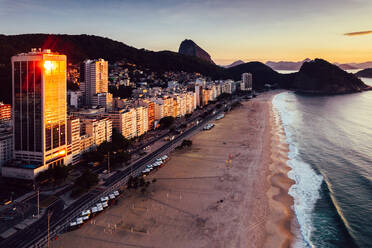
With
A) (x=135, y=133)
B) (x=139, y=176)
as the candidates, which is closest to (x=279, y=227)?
(x=139, y=176)

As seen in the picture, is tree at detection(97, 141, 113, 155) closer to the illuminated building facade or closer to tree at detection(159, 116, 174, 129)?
the illuminated building facade

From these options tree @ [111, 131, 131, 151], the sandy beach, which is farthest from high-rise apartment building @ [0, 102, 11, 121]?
the sandy beach

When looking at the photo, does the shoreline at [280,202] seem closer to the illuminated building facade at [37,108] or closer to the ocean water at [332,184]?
the ocean water at [332,184]

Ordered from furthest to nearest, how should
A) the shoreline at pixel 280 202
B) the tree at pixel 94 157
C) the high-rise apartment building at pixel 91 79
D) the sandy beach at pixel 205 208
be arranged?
the high-rise apartment building at pixel 91 79, the tree at pixel 94 157, the shoreline at pixel 280 202, the sandy beach at pixel 205 208

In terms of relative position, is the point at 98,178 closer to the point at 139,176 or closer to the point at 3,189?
the point at 139,176

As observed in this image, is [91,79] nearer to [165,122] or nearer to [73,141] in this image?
[165,122]

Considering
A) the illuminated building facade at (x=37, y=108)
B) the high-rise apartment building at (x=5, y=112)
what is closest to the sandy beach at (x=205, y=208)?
the illuminated building facade at (x=37, y=108)
